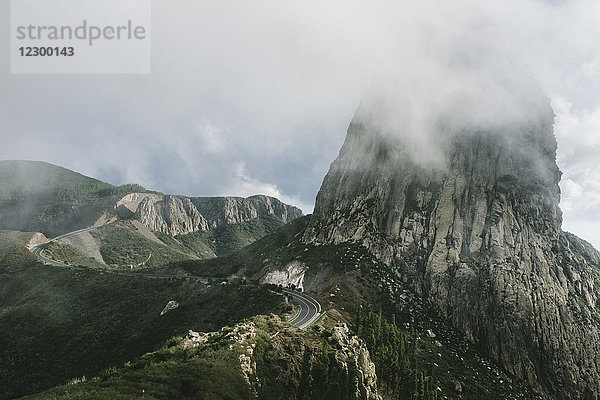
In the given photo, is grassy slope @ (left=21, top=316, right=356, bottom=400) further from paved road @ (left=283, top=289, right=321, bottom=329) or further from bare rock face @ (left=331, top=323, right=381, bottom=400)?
paved road @ (left=283, top=289, right=321, bottom=329)

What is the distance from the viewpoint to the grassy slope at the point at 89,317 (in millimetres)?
62250

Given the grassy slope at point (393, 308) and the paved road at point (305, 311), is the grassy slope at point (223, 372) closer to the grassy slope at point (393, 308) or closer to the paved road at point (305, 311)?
the paved road at point (305, 311)

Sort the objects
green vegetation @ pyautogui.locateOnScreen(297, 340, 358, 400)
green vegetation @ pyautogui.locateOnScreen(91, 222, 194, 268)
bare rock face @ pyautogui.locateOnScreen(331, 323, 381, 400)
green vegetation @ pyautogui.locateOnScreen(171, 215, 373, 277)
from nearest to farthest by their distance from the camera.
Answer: green vegetation @ pyautogui.locateOnScreen(297, 340, 358, 400) < bare rock face @ pyautogui.locateOnScreen(331, 323, 381, 400) < green vegetation @ pyautogui.locateOnScreen(171, 215, 373, 277) < green vegetation @ pyautogui.locateOnScreen(91, 222, 194, 268)

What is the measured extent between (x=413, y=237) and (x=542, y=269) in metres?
36.3

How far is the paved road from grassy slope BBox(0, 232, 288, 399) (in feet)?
20.9

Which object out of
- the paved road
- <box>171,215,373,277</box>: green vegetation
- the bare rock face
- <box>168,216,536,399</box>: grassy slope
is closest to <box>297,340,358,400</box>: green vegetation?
the bare rock face

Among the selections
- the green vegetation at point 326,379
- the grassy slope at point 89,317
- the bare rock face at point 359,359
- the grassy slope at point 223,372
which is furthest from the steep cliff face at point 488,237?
the grassy slope at point 223,372

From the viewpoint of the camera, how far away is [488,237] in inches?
3846

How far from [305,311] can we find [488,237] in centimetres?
6333

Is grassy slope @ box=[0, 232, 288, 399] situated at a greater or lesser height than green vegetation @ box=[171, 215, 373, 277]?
lesser

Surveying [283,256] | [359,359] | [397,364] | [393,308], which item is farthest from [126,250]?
[359,359]

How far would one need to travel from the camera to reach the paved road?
5894 cm

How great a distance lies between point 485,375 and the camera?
70188 mm

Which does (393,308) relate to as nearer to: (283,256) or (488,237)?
(488,237)
